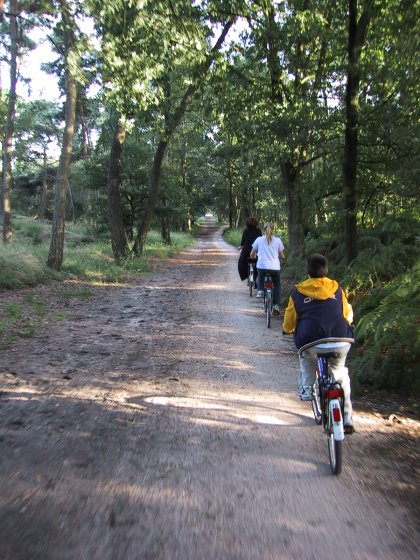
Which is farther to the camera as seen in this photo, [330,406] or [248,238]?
[248,238]

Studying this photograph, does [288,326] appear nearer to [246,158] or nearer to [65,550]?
[65,550]

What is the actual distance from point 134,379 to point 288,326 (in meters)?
2.36

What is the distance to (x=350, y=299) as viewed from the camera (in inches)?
353

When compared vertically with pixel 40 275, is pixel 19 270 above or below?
above

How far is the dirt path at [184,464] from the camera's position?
2797 millimetres

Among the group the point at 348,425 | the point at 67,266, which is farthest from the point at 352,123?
the point at 67,266

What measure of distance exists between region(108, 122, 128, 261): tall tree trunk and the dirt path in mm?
13028

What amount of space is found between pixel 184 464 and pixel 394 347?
3.17 metres

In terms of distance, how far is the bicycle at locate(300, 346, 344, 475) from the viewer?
3617mm

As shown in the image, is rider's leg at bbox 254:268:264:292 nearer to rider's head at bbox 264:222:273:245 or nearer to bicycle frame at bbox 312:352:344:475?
rider's head at bbox 264:222:273:245

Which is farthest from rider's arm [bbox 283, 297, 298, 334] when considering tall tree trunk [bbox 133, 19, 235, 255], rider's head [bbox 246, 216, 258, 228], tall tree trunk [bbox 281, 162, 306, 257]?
tall tree trunk [bbox 281, 162, 306, 257]

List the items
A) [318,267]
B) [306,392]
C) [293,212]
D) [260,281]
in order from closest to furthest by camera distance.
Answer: [318,267]
[306,392]
[260,281]
[293,212]

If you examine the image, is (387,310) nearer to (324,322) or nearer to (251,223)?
(324,322)

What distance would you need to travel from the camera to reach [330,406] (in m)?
Result: 3.77
